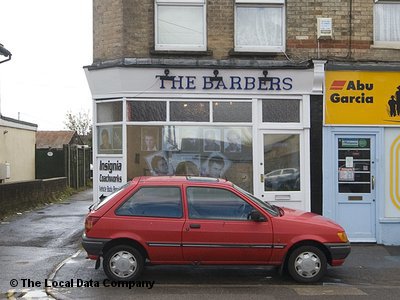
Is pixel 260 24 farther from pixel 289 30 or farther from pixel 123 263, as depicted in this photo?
pixel 123 263

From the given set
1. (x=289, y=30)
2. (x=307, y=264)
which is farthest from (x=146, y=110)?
(x=307, y=264)

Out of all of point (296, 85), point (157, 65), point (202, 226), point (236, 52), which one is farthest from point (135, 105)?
point (202, 226)

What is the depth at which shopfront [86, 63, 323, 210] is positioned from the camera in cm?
1095

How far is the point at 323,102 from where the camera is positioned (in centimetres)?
1110

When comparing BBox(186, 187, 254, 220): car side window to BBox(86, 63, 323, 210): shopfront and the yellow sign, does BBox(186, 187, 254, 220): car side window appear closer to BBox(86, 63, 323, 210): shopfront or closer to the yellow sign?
BBox(86, 63, 323, 210): shopfront

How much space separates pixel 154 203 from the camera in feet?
25.6

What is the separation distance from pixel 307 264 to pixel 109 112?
5.52m

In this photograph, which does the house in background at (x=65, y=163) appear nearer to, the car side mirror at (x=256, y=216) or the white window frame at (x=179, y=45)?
the white window frame at (x=179, y=45)

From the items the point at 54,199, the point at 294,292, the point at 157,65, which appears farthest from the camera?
the point at 54,199

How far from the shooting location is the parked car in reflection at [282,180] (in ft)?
36.5

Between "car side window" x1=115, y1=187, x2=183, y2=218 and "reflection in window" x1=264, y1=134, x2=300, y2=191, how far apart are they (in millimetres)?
3737

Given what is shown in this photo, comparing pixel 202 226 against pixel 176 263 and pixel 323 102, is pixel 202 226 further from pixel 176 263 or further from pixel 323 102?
pixel 323 102

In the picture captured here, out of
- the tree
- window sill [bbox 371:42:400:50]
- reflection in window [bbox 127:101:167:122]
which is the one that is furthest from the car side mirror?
the tree

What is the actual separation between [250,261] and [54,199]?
47.1 ft
